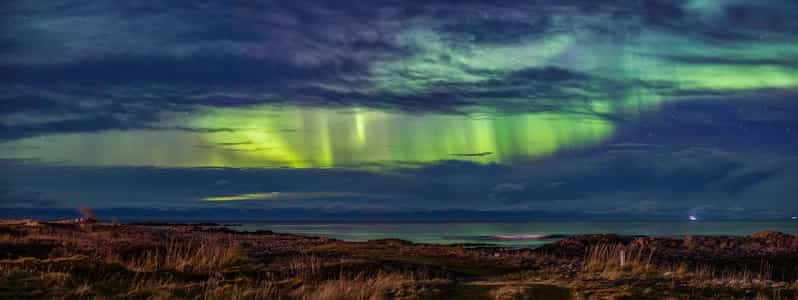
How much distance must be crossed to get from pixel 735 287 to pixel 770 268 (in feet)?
62.8

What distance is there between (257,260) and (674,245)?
29.0 m

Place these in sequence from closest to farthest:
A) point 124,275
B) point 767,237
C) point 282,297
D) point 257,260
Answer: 1. point 282,297
2. point 124,275
3. point 257,260
4. point 767,237

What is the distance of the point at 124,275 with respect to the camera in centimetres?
2150

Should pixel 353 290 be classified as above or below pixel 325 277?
below

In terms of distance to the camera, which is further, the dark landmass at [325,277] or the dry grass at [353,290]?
the dark landmass at [325,277]

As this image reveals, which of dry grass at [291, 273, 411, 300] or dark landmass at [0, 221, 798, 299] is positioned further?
dark landmass at [0, 221, 798, 299]

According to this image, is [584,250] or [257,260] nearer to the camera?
[257,260]

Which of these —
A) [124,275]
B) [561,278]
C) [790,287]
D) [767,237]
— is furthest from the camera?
[767,237]

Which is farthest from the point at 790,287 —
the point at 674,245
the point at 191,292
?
the point at 674,245

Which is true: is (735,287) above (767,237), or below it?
below

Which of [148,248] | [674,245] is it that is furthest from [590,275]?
[674,245]

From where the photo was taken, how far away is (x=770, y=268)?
36.7 metres

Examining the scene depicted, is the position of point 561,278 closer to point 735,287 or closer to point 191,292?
point 735,287

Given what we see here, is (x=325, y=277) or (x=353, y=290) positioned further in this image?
(x=325, y=277)
